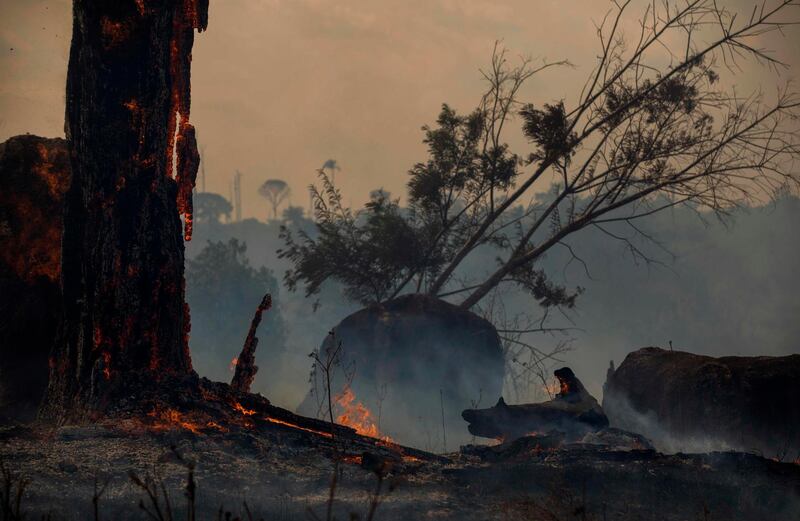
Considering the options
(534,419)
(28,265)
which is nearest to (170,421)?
(28,265)

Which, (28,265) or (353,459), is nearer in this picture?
(353,459)

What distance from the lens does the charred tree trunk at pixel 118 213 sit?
8.41 meters

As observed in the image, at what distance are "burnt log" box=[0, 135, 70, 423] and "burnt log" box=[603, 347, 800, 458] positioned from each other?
8506 millimetres

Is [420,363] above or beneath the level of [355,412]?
above

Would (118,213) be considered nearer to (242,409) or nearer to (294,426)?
(242,409)

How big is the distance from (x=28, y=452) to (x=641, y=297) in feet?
179

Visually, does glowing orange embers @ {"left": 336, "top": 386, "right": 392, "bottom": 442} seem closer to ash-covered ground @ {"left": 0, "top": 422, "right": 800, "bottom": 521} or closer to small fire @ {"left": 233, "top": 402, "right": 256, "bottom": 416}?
small fire @ {"left": 233, "top": 402, "right": 256, "bottom": 416}

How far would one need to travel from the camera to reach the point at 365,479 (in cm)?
664

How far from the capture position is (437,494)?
6438 millimetres

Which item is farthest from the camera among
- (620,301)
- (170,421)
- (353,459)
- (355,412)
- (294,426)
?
(620,301)

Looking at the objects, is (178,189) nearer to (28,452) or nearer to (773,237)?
(28,452)

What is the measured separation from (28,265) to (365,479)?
619 centimetres

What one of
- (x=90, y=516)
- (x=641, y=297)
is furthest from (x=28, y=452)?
(x=641, y=297)

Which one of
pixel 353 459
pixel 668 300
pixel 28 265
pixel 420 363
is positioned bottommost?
pixel 353 459
